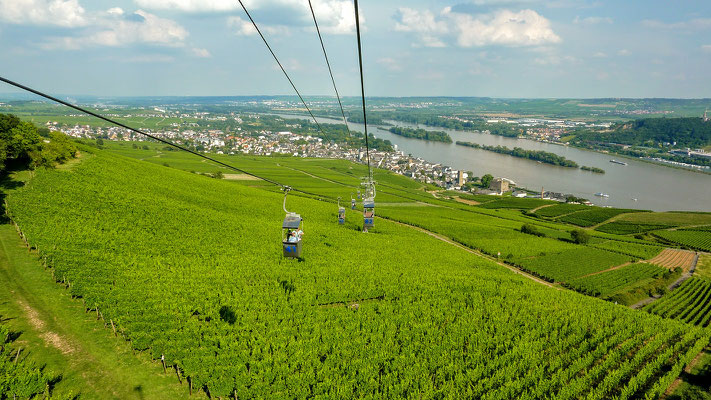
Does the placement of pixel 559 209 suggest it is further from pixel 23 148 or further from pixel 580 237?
pixel 23 148

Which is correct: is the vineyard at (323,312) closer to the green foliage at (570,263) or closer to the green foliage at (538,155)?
the green foliage at (570,263)

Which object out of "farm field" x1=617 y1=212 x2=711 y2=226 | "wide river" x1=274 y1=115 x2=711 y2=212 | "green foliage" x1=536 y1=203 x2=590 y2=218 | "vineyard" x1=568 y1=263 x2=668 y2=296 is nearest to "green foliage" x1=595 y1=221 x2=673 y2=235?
"farm field" x1=617 y1=212 x2=711 y2=226

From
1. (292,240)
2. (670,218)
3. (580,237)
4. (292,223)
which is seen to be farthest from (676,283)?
(292,223)

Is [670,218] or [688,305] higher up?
[688,305]

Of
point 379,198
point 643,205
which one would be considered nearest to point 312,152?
point 379,198

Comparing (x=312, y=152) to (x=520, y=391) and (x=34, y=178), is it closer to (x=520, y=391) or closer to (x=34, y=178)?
(x=34, y=178)

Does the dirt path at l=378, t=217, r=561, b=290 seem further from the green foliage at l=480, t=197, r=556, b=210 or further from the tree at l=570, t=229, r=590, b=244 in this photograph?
the green foliage at l=480, t=197, r=556, b=210

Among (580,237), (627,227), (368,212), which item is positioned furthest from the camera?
(627,227)
